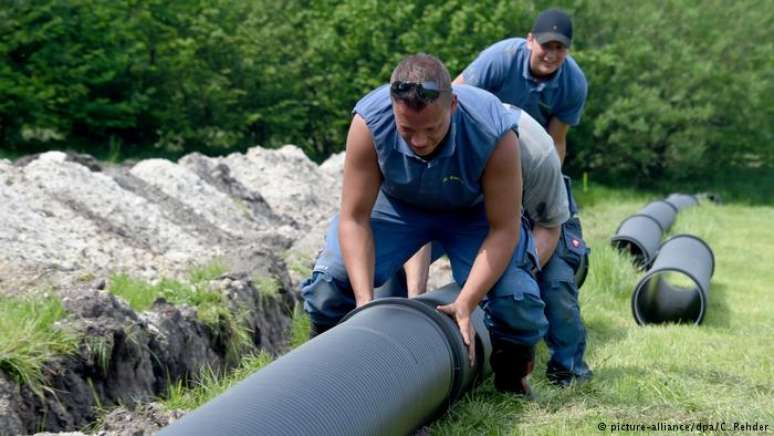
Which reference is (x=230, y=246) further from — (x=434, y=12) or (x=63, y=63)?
(x=434, y=12)

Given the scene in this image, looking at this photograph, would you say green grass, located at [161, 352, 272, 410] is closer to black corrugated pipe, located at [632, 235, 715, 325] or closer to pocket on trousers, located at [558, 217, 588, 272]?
pocket on trousers, located at [558, 217, 588, 272]

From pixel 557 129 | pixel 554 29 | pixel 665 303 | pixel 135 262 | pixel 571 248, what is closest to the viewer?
pixel 571 248

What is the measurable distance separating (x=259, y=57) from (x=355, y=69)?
193cm

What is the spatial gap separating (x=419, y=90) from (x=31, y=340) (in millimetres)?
2088

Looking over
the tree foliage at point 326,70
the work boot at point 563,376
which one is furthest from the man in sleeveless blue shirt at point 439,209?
the tree foliage at point 326,70

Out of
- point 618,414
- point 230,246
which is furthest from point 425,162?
point 230,246

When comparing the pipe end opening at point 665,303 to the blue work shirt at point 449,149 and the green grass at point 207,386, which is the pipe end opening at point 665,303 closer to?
the green grass at point 207,386

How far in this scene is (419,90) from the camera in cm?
407

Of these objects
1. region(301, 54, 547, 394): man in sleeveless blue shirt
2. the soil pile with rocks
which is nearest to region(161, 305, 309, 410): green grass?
the soil pile with rocks

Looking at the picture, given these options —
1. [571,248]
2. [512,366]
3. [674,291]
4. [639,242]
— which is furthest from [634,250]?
[512,366]

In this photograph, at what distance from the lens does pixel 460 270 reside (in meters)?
4.92

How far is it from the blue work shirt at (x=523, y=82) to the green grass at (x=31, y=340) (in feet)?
8.69

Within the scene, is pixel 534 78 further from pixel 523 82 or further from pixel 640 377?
pixel 640 377

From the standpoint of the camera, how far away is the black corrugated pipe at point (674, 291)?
766cm
